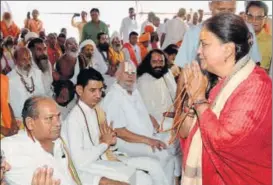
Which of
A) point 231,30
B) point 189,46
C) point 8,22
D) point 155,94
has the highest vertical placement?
point 231,30

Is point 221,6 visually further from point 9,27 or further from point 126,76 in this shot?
point 9,27

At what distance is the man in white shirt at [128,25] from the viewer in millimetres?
9836

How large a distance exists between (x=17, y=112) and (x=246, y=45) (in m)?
3.00

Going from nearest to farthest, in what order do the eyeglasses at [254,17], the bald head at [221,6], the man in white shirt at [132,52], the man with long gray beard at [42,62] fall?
the bald head at [221,6] < the eyeglasses at [254,17] < the man with long gray beard at [42,62] < the man in white shirt at [132,52]

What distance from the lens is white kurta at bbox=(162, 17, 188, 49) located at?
8.58 m

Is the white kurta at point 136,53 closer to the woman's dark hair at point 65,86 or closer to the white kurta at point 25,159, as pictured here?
the woman's dark hair at point 65,86

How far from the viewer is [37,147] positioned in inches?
99.2

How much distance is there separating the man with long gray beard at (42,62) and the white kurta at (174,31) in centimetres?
310

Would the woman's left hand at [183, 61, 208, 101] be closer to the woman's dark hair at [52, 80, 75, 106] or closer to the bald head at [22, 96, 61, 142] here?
the bald head at [22, 96, 61, 142]

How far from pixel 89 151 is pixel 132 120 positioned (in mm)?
801

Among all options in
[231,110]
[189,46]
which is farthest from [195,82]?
[189,46]

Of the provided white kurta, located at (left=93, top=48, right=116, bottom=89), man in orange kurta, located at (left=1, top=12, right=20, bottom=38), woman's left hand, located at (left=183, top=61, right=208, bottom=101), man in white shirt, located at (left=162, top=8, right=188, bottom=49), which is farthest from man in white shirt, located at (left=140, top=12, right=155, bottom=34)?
woman's left hand, located at (left=183, top=61, right=208, bottom=101)

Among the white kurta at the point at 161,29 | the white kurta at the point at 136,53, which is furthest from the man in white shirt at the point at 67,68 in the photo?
the white kurta at the point at 161,29

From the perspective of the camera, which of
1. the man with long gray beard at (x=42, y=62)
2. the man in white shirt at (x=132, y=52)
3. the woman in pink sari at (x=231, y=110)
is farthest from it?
the man in white shirt at (x=132, y=52)
